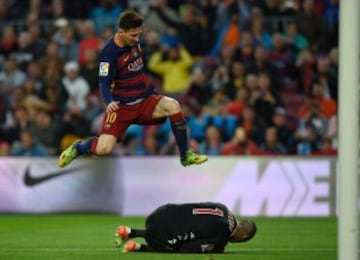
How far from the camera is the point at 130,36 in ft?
38.1

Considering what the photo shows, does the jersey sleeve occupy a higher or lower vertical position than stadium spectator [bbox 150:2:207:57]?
higher

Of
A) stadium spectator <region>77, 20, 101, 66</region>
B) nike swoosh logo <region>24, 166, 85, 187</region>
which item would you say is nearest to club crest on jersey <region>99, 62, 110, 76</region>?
nike swoosh logo <region>24, 166, 85, 187</region>

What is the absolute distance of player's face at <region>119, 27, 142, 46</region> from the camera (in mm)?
11602

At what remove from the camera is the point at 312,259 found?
33.6 feet

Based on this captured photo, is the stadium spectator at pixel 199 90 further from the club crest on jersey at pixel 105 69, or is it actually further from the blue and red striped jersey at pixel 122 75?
the club crest on jersey at pixel 105 69

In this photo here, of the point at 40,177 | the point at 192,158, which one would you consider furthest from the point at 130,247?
the point at 40,177

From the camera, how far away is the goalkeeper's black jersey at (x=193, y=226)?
1023cm

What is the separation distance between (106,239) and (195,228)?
8.60 feet

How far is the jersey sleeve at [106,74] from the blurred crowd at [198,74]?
677 centimetres

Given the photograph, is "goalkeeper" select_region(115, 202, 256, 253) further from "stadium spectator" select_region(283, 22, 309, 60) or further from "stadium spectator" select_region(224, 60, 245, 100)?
"stadium spectator" select_region(283, 22, 309, 60)

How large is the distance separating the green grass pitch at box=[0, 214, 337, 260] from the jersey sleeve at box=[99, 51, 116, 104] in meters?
1.56

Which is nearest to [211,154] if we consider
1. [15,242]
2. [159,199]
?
[159,199]

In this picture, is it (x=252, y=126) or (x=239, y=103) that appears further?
(x=239, y=103)

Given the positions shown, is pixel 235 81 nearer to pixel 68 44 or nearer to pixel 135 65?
pixel 68 44
